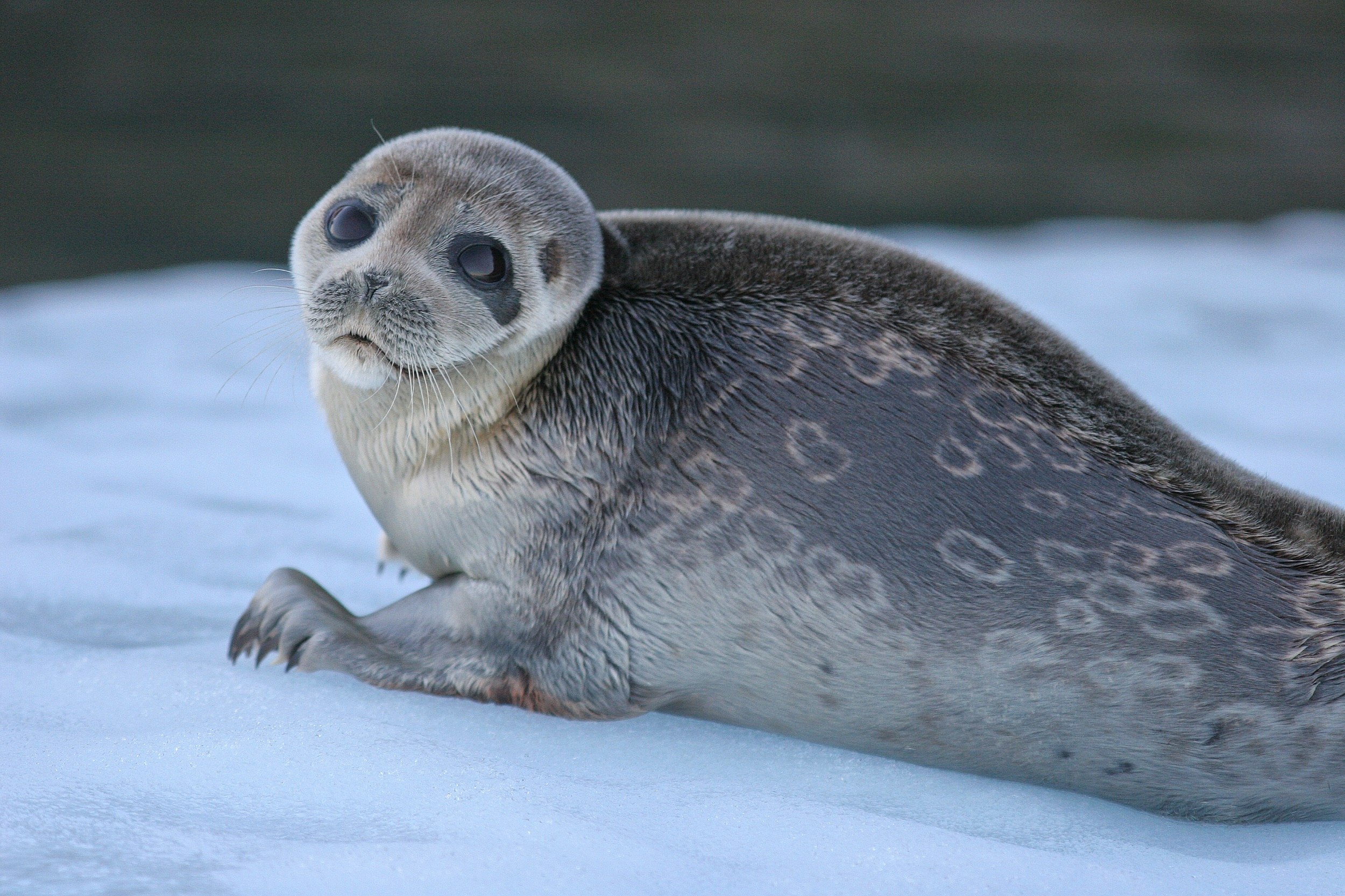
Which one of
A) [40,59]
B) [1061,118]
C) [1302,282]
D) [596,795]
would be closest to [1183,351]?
[1302,282]

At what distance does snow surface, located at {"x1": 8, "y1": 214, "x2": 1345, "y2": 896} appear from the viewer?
1.82m

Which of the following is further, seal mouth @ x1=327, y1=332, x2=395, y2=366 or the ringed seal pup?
seal mouth @ x1=327, y1=332, x2=395, y2=366

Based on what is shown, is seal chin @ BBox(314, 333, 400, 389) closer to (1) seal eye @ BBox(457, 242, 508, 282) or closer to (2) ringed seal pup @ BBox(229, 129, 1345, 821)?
(2) ringed seal pup @ BBox(229, 129, 1345, 821)

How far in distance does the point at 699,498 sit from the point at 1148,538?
28.7 inches

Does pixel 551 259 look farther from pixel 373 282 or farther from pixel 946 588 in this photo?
pixel 946 588

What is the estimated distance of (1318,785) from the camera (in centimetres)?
207

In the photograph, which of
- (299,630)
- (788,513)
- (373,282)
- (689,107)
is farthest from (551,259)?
(689,107)

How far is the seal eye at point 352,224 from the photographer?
240 cm

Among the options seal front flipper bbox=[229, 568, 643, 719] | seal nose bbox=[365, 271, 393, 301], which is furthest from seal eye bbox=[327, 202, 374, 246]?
seal front flipper bbox=[229, 568, 643, 719]

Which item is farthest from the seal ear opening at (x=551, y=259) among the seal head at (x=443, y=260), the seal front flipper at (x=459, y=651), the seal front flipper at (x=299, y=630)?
the seal front flipper at (x=299, y=630)

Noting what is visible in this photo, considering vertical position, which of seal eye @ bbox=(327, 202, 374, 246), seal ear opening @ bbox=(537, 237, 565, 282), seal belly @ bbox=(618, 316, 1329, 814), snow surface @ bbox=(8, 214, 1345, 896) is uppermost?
seal ear opening @ bbox=(537, 237, 565, 282)

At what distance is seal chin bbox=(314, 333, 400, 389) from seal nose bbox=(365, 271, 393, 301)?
0.25ft

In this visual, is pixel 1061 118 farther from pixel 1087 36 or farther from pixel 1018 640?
pixel 1018 640

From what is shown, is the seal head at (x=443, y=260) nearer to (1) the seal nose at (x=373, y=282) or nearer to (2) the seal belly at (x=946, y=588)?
(1) the seal nose at (x=373, y=282)
